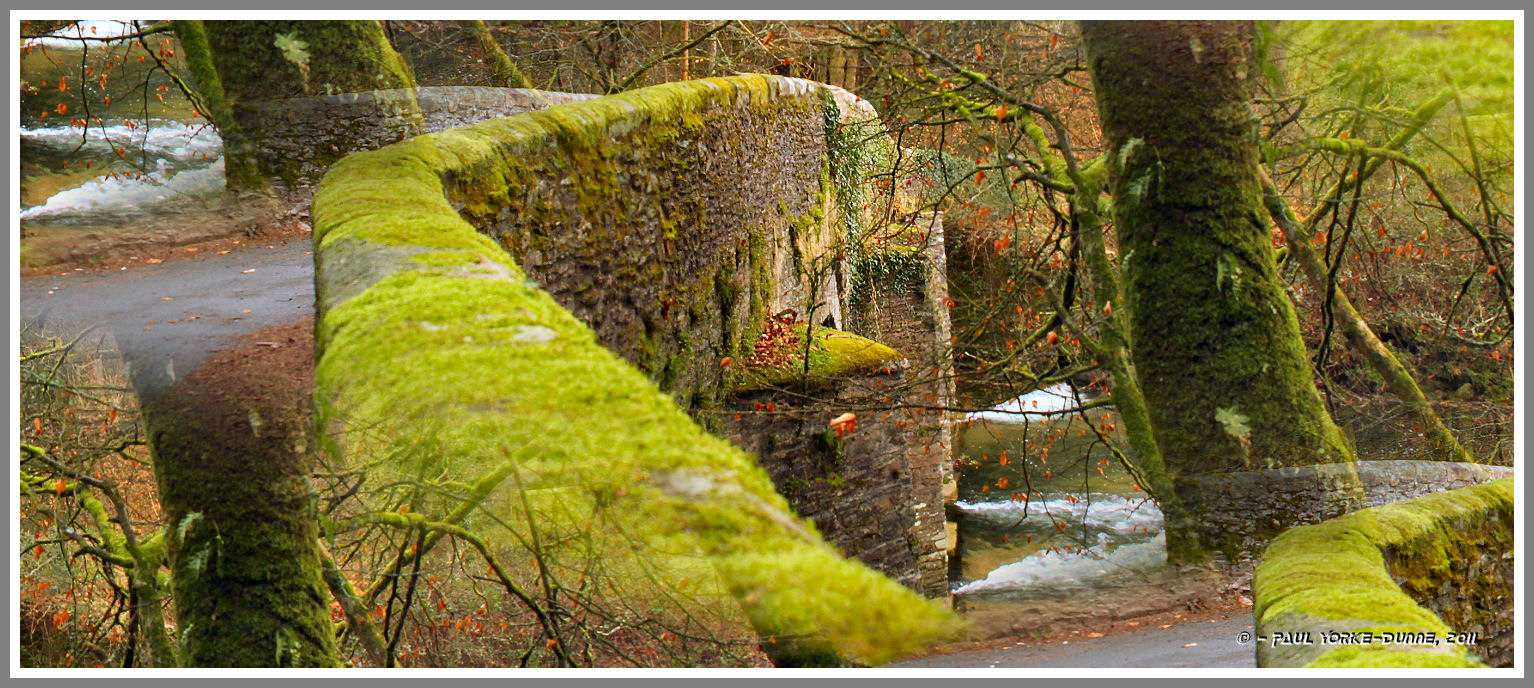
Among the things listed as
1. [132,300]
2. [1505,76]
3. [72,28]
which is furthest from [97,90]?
[1505,76]

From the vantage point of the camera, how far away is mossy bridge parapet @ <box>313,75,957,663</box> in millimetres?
1337

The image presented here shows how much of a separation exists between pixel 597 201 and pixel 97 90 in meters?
2.95

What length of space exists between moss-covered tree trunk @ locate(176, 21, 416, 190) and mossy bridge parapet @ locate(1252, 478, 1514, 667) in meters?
4.90

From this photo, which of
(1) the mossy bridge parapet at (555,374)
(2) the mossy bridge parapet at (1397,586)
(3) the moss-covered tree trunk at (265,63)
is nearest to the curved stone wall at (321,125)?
(3) the moss-covered tree trunk at (265,63)

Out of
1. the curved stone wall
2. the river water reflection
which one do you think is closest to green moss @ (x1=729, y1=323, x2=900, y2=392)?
the river water reflection

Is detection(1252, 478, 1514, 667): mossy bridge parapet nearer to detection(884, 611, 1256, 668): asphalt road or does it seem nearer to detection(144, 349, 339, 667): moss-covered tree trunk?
detection(884, 611, 1256, 668): asphalt road

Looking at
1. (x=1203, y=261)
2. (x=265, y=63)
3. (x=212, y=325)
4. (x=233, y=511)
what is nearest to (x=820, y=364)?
(x=1203, y=261)

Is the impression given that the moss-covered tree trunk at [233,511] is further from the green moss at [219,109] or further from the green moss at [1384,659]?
the green moss at [1384,659]

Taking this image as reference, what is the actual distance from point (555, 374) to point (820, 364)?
565 cm

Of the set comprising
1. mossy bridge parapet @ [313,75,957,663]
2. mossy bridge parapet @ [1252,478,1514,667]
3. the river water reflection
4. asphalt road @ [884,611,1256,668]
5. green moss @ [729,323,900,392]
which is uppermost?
mossy bridge parapet @ [313,75,957,663]

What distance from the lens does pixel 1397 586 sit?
298 centimetres

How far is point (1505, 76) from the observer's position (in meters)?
3.37

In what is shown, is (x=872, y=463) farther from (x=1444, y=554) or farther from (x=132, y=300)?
(x=132, y=300)

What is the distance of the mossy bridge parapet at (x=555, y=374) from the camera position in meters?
1.34
